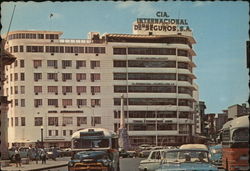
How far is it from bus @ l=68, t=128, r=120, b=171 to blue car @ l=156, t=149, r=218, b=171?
660 centimetres

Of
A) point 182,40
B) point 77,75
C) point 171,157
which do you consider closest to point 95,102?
point 77,75

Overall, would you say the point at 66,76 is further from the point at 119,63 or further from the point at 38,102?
the point at 119,63

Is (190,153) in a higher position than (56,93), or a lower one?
lower

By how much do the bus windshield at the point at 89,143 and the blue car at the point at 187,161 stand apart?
351 inches

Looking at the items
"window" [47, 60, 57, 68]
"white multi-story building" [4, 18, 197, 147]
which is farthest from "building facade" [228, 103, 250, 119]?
"window" [47, 60, 57, 68]

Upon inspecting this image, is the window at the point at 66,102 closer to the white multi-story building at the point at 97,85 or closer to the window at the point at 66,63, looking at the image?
the white multi-story building at the point at 97,85

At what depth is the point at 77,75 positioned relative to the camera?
102062 mm

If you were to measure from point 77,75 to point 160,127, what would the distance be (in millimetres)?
18129

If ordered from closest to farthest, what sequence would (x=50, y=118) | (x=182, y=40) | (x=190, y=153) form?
1. (x=190, y=153)
2. (x=50, y=118)
3. (x=182, y=40)

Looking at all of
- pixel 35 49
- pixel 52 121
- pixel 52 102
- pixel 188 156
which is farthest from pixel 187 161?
pixel 35 49

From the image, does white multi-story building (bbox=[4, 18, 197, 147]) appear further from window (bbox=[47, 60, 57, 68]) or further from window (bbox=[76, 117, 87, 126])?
window (bbox=[47, 60, 57, 68])

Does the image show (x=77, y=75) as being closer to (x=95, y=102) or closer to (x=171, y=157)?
(x=95, y=102)

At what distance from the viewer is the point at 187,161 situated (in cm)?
1402

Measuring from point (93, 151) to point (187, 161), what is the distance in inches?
348
